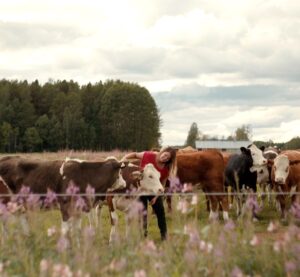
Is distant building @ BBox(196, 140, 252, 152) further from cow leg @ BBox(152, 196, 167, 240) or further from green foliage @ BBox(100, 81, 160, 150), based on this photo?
cow leg @ BBox(152, 196, 167, 240)

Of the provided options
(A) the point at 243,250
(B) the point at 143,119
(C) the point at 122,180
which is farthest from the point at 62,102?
(A) the point at 243,250

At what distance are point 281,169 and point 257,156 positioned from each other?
1.16 metres

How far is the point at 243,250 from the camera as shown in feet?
18.4

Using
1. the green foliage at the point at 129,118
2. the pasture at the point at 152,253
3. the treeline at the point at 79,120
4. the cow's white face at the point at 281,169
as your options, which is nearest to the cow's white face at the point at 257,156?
the cow's white face at the point at 281,169

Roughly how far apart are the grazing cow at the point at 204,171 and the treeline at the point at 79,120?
58.6 meters

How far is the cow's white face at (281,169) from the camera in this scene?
43.4 ft

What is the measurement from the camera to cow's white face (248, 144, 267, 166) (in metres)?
14.4

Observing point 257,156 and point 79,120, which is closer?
point 257,156

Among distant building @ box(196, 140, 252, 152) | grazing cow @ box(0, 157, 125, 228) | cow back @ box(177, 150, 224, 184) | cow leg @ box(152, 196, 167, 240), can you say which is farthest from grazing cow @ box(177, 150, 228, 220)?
distant building @ box(196, 140, 252, 152)

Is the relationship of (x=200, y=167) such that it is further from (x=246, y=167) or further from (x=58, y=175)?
(x=58, y=175)

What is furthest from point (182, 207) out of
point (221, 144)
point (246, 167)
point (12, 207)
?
point (221, 144)

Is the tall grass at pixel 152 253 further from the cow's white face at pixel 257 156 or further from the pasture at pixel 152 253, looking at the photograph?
the cow's white face at pixel 257 156

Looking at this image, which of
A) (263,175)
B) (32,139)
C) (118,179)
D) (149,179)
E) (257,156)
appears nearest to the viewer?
(149,179)

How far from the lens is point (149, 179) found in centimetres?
1000
